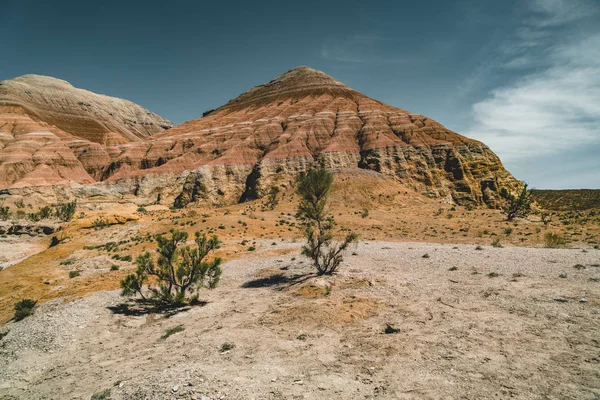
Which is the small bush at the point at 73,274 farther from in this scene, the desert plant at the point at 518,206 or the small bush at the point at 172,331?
the desert plant at the point at 518,206

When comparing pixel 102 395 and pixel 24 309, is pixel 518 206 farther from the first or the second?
pixel 24 309

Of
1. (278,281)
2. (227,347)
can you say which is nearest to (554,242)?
(278,281)

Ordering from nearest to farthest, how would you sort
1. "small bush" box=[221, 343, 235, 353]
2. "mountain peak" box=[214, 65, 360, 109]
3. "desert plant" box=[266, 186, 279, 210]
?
"small bush" box=[221, 343, 235, 353]
"desert plant" box=[266, 186, 279, 210]
"mountain peak" box=[214, 65, 360, 109]

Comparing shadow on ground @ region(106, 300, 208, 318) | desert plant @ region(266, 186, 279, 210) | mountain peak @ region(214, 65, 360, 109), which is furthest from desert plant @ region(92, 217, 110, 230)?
mountain peak @ region(214, 65, 360, 109)

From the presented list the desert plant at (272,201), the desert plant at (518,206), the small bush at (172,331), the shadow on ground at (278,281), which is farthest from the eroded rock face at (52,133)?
the desert plant at (518,206)

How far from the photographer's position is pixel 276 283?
17.2 m

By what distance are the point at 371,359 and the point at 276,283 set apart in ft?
31.5

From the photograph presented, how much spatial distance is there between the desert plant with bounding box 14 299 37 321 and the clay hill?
51.5 metres

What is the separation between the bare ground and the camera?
6.98 metres

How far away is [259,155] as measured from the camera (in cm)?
7688

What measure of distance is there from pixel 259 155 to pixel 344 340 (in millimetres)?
70258

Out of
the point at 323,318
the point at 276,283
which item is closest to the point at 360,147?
the point at 276,283

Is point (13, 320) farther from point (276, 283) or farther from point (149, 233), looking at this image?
point (149, 233)

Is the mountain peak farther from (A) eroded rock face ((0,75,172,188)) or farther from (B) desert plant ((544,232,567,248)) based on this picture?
(B) desert plant ((544,232,567,248))
